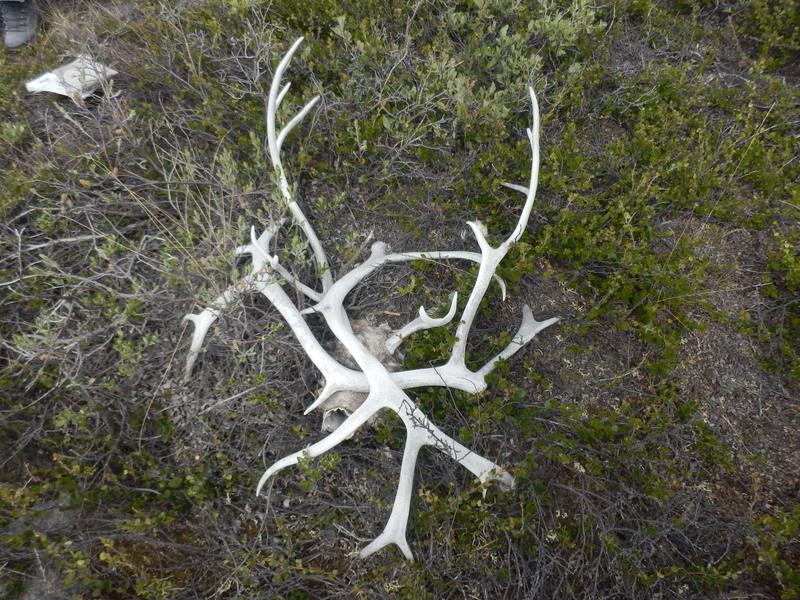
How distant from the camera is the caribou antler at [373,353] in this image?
8.05 ft

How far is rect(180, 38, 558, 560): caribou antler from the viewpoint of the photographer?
2.45 meters

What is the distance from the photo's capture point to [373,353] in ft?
9.70

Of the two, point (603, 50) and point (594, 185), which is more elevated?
point (603, 50)

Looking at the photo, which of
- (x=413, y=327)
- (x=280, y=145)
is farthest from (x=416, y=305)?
(x=280, y=145)

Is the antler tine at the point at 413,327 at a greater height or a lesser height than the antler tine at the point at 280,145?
lesser

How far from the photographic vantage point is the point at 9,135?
3.31 meters

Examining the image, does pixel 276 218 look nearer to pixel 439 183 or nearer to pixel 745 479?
pixel 439 183

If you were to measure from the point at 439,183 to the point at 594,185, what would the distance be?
1236 mm

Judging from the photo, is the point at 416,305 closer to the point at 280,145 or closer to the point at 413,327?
the point at 413,327

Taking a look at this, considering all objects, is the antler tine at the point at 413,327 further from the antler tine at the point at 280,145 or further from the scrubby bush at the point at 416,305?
the antler tine at the point at 280,145

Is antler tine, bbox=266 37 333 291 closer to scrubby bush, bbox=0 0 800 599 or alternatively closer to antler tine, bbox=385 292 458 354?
scrubby bush, bbox=0 0 800 599

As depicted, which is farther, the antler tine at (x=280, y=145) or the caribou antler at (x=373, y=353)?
the antler tine at (x=280, y=145)

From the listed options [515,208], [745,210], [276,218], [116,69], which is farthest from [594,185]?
[116,69]

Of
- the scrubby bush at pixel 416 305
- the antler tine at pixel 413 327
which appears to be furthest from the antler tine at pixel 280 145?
the antler tine at pixel 413 327
